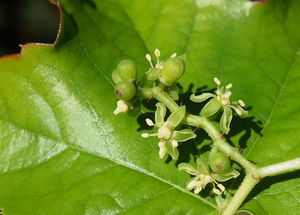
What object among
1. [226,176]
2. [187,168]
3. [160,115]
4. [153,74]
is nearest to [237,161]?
[226,176]

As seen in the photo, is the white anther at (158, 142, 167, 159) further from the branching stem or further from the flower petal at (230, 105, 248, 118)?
the flower petal at (230, 105, 248, 118)

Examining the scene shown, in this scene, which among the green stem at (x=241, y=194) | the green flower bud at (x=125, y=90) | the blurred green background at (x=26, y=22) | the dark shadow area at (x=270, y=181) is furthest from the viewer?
the blurred green background at (x=26, y=22)

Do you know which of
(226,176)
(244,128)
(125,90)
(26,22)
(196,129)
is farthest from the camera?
(26,22)

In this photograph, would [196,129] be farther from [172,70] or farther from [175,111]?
[172,70]

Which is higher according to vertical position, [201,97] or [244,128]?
[201,97]

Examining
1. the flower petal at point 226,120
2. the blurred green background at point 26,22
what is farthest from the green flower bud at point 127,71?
the blurred green background at point 26,22

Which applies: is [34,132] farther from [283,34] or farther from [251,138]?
[283,34]

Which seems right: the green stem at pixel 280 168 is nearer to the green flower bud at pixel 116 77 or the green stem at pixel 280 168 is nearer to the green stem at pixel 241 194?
the green stem at pixel 241 194
